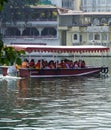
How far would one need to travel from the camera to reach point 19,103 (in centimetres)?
1725

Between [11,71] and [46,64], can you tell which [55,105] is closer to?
[11,71]

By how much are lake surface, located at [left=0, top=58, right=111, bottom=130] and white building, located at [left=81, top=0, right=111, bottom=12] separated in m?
59.8

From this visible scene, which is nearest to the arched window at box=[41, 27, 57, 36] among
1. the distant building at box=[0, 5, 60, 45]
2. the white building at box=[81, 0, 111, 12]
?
the distant building at box=[0, 5, 60, 45]

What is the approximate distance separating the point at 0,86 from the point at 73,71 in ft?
20.9

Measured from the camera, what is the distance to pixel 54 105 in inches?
656

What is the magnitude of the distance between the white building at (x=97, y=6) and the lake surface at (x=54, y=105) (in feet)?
196

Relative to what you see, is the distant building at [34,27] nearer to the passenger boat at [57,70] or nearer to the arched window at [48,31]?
the arched window at [48,31]

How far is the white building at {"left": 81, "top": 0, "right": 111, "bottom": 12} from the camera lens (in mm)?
85387

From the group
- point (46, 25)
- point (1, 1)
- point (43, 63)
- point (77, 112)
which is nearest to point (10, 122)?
point (77, 112)

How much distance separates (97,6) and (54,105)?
70486 millimetres

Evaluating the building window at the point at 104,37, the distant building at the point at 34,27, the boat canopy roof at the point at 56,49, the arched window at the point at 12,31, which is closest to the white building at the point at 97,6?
the building window at the point at 104,37

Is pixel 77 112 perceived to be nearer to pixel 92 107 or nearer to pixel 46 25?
pixel 92 107

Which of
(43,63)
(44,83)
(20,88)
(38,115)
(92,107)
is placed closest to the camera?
(38,115)

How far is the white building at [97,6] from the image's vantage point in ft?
280
